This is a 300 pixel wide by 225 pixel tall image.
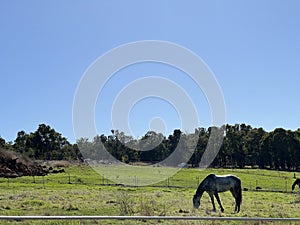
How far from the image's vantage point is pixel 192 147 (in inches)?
3745

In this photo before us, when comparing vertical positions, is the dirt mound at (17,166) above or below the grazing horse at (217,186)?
above

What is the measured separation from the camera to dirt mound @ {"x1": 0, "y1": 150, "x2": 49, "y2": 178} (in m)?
57.2

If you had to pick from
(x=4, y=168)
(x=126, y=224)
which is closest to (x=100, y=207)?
(x=126, y=224)

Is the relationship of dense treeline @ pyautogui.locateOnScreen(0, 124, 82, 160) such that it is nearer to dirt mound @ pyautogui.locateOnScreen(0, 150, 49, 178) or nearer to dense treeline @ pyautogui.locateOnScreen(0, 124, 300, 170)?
dense treeline @ pyautogui.locateOnScreen(0, 124, 300, 170)

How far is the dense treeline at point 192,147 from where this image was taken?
86938 millimetres

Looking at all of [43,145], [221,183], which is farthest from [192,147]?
[221,183]

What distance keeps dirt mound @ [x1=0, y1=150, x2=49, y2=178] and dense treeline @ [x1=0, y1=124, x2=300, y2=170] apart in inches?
1017

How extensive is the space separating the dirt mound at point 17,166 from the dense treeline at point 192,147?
2584 cm

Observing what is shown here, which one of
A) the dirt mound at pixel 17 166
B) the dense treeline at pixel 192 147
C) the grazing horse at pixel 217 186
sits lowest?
the grazing horse at pixel 217 186

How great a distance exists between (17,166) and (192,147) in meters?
46.5

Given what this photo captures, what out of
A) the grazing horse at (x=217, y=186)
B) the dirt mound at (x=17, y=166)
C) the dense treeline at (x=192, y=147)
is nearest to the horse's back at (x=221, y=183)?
the grazing horse at (x=217, y=186)

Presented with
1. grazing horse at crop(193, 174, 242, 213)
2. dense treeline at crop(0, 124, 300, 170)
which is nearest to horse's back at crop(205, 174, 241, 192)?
grazing horse at crop(193, 174, 242, 213)

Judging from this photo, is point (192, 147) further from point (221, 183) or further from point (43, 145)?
point (221, 183)

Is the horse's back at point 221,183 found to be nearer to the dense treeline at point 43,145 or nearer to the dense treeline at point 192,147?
the dense treeline at point 192,147
